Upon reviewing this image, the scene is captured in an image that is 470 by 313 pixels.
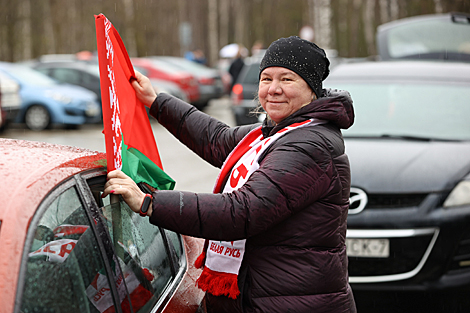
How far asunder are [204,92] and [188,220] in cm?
1719

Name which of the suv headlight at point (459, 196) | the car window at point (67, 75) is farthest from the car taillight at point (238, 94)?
the suv headlight at point (459, 196)

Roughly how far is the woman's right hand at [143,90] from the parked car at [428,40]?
17.6 feet

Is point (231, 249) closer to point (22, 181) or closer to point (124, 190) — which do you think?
point (124, 190)

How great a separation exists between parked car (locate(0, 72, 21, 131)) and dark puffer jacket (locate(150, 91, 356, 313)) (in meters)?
11.3

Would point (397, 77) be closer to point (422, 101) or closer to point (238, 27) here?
point (422, 101)

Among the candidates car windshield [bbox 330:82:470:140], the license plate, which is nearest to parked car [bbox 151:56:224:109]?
car windshield [bbox 330:82:470:140]

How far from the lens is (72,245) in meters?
1.67

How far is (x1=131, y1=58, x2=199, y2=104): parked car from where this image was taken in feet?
57.2

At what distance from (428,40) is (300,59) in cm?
609

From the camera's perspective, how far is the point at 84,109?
14.1m

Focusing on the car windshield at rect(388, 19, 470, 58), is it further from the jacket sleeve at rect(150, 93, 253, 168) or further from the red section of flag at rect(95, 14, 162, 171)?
the red section of flag at rect(95, 14, 162, 171)

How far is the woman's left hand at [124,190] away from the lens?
6.17 feet

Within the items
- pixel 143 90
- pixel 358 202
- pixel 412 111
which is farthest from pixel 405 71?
pixel 143 90

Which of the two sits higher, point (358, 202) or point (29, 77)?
point (29, 77)
